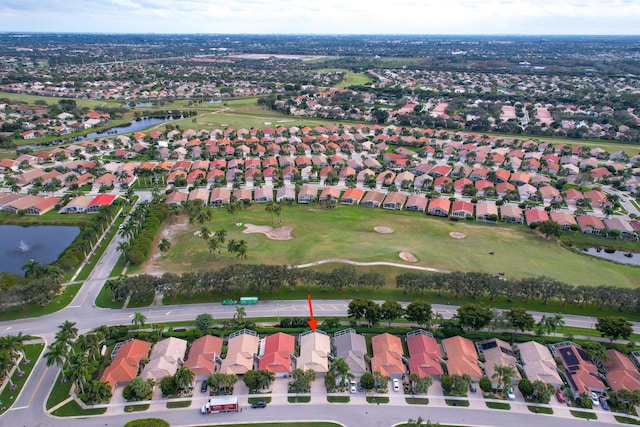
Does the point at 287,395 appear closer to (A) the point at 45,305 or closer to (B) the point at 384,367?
(B) the point at 384,367

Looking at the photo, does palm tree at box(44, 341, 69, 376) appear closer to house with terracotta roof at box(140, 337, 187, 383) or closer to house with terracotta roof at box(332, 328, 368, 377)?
house with terracotta roof at box(140, 337, 187, 383)

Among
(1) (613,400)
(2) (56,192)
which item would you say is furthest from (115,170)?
(1) (613,400)

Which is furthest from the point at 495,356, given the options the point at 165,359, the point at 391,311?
the point at 165,359

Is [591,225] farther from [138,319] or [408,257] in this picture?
[138,319]

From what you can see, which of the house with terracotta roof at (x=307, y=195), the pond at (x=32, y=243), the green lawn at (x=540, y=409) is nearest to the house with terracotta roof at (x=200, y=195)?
the house with terracotta roof at (x=307, y=195)

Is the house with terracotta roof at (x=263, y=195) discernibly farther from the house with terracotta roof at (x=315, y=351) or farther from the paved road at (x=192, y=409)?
the house with terracotta roof at (x=315, y=351)
